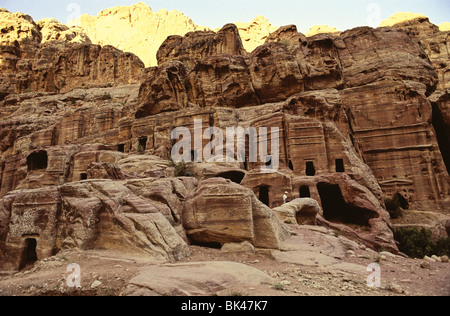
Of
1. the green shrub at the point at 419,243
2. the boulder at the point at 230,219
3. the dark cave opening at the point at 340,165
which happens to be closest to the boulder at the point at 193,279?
the boulder at the point at 230,219

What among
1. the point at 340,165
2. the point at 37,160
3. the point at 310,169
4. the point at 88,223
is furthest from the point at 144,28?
the point at 88,223

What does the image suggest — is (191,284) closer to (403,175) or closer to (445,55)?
(403,175)

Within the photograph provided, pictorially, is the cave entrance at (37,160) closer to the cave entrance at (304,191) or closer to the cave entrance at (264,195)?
the cave entrance at (264,195)

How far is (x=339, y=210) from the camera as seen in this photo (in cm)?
2106

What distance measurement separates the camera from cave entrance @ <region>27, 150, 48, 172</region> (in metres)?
29.3

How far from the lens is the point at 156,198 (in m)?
11.0

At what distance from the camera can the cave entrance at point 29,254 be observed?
10609 millimetres

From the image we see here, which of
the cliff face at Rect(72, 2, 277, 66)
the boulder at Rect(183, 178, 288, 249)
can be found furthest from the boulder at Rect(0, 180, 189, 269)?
the cliff face at Rect(72, 2, 277, 66)

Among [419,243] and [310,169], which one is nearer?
[419,243]

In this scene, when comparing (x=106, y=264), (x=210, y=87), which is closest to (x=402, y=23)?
(x=210, y=87)

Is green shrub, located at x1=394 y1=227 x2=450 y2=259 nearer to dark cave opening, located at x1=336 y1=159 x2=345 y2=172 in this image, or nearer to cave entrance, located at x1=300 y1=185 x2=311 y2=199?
dark cave opening, located at x1=336 y1=159 x2=345 y2=172

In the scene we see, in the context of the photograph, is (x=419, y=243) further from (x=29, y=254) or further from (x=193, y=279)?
(x=29, y=254)

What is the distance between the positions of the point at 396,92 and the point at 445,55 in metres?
28.1

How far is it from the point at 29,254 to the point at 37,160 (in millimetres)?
23558
